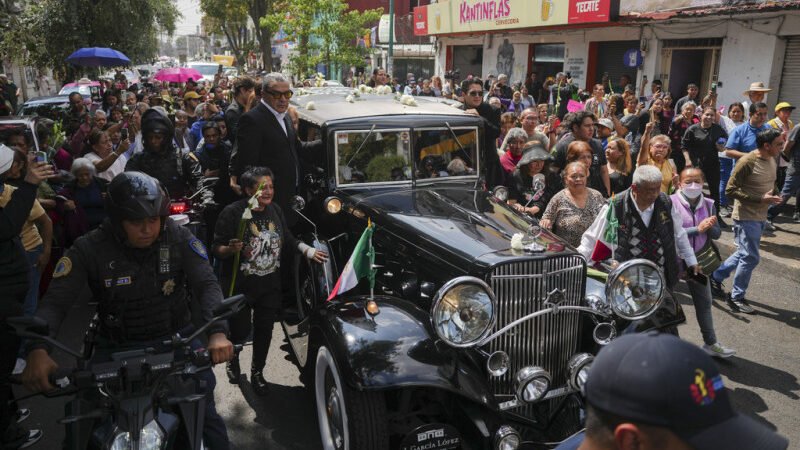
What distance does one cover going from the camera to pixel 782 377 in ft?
17.2

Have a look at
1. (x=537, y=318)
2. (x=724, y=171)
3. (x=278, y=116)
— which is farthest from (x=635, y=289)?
(x=724, y=171)

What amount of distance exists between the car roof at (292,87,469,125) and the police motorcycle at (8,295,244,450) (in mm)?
2693

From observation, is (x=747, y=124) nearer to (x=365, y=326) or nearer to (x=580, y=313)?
(x=580, y=313)

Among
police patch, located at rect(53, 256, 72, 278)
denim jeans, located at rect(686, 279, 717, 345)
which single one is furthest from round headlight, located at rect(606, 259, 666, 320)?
police patch, located at rect(53, 256, 72, 278)

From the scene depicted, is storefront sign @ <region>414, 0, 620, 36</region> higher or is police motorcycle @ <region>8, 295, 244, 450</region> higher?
storefront sign @ <region>414, 0, 620, 36</region>

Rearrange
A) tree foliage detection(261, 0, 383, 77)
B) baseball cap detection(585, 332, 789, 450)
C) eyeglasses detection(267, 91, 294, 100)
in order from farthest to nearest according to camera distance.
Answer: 1. tree foliage detection(261, 0, 383, 77)
2. eyeglasses detection(267, 91, 294, 100)
3. baseball cap detection(585, 332, 789, 450)

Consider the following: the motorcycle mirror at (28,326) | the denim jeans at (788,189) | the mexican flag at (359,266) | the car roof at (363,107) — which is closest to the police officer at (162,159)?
the car roof at (363,107)

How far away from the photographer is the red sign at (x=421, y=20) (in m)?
26.9

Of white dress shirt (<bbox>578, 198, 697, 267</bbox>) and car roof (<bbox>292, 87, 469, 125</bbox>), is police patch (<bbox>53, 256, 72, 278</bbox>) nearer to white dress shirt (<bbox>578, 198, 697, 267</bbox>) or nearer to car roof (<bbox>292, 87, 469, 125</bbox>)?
car roof (<bbox>292, 87, 469, 125</bbox>)

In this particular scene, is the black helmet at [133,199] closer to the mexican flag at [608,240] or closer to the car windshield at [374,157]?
the car windshield at [374,157]

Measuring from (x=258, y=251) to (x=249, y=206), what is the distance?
1.13 feet

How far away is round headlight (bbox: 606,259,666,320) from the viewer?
155 inches

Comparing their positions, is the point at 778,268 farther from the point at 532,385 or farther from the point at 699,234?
the point at 532,385

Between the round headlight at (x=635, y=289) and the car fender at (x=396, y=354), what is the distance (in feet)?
3.33
